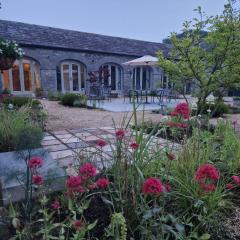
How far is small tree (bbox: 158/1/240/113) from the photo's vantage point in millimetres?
3854

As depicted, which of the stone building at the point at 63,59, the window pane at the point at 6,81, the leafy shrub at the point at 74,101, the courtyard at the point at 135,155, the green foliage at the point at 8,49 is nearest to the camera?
the courtyard at the point at 135,155

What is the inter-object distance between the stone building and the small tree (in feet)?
27.1

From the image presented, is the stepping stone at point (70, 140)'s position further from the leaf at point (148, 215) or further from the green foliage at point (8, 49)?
the leaf at point (148, 215)

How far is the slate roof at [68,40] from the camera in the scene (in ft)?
37.3

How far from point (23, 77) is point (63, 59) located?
7.78 feet

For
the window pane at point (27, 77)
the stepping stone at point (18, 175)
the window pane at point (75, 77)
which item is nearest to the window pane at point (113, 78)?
the window pane at point (75, 77)

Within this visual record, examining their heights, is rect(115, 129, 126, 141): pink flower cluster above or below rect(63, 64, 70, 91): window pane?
below

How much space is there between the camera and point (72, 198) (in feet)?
4.39

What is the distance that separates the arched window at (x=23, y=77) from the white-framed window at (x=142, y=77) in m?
6.56

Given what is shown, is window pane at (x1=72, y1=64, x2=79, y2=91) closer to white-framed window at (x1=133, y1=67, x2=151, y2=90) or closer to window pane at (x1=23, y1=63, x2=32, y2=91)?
window pane at (x1=23, y1=63, x2=32, y2=91)

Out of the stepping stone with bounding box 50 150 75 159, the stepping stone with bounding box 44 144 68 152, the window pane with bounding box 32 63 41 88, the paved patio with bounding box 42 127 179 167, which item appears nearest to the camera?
the paved patio with bounding box 42 127 179 167

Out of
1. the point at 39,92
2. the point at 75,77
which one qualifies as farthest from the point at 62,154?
the point at 75,77

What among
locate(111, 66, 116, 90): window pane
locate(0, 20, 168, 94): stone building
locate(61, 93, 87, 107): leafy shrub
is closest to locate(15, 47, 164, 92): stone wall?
locate(0, 20, 168, 94): stone building

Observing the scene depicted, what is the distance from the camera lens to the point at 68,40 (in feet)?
42.3
